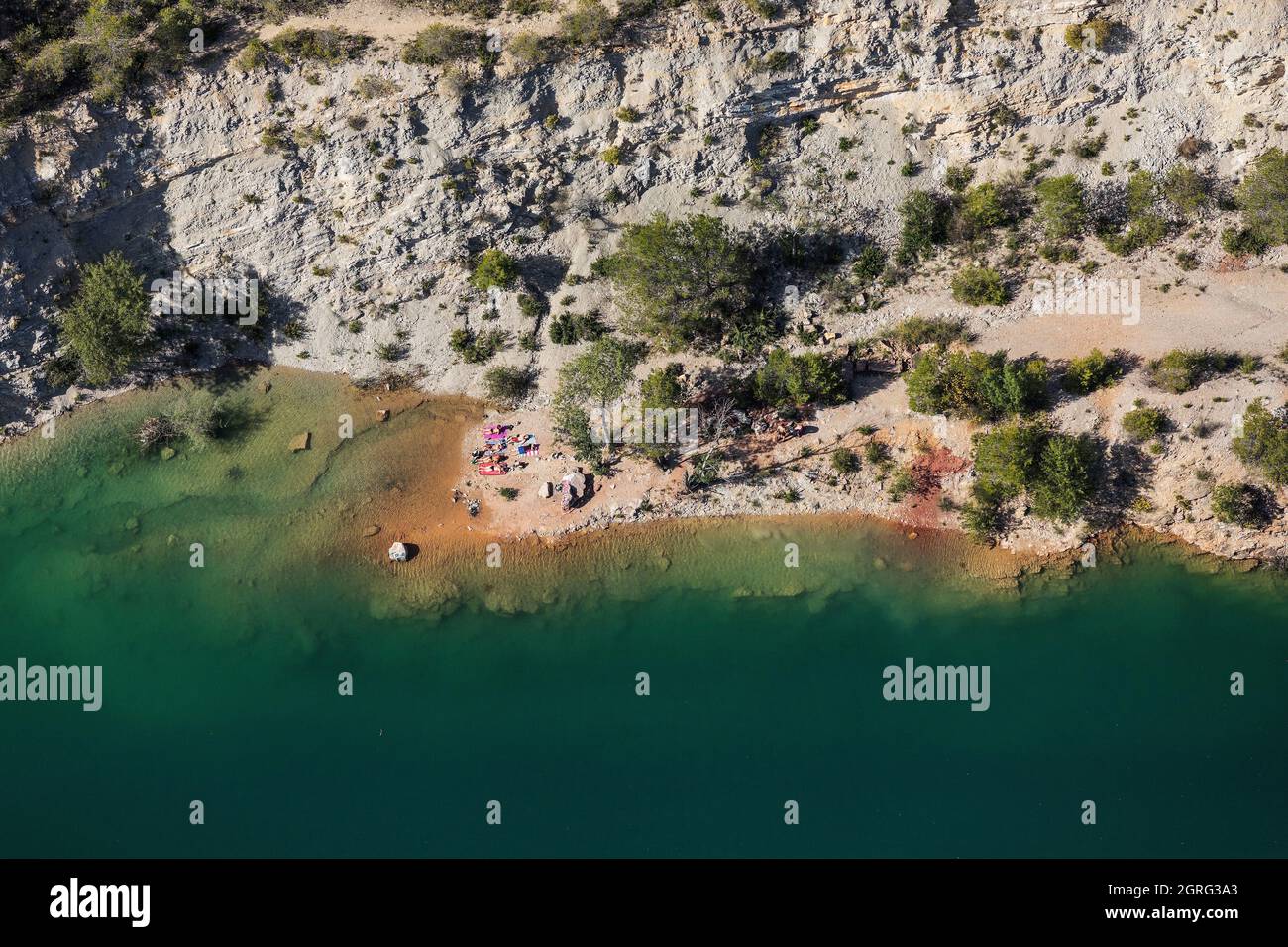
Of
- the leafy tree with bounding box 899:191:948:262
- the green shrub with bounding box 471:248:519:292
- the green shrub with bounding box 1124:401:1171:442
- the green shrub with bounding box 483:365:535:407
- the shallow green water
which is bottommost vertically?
the shallow green water

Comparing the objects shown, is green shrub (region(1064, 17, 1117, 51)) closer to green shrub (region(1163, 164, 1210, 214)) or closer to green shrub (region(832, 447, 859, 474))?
green shrub (region(1163, 164, 1210, 214))

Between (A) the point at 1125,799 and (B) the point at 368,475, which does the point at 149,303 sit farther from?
(A) the point at 1125,799

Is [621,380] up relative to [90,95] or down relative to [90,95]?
down

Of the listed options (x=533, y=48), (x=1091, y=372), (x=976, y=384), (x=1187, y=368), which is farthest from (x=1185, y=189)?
(x=533, y=48)

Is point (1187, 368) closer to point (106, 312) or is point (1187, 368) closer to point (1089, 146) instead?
point (1089, 146)

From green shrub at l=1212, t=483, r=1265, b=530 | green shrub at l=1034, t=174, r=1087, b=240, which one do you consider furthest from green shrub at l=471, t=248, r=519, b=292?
green shrub at l=1212, t=483, r=1265, b=530
